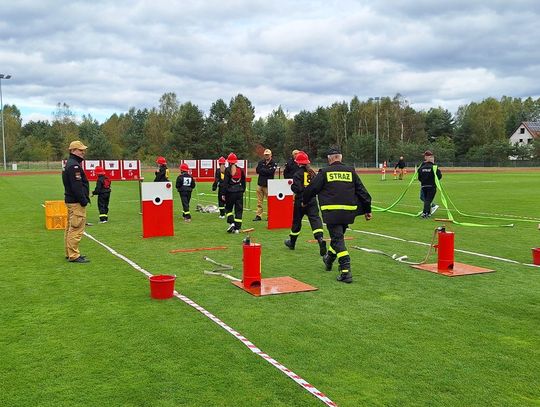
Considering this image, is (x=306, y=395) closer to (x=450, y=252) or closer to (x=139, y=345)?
(x=139, y=345)

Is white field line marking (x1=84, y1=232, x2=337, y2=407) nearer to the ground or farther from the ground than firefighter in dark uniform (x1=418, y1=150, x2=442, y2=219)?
nearer to the ground

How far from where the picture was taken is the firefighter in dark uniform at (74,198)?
31.0 ft

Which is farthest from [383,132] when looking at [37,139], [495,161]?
[37,139]

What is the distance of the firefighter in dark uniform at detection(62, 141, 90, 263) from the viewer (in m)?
9.44

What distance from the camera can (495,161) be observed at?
262 feet

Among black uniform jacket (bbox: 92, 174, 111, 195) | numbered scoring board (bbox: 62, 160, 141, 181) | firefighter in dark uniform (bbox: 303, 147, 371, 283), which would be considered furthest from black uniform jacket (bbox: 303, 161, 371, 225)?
numbered scoring board (bbox: 62, 160, 141, 181)

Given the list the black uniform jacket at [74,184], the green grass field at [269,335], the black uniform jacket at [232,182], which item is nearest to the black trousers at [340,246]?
the green grass field at [269,335]

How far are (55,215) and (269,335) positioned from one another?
413 inches

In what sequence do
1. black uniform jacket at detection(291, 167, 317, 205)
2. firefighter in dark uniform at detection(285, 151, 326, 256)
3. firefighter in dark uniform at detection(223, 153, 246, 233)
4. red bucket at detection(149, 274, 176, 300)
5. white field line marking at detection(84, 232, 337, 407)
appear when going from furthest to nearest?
firefighter in dark uniform at detection(223, 153, 246, 233) → black uniform jacket at detection(291, 167, 317, 205) → firefighter in dark uniform at detection(285, 151, 326, 256) → red bucket at detection(149, 274, 176, 300) → white field line marking at detection(84, 232, 337, 407)

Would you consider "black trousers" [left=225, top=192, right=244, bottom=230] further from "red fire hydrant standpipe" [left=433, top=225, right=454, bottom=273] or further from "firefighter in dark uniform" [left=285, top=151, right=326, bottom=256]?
"red fire hydrant standpipe" [left=433, top=225, right=454, bottom=273]

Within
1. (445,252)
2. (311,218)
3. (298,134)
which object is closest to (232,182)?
(311,218)

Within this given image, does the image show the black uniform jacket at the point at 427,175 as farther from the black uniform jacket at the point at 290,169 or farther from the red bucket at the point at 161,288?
the red bucket at the point at 161,288

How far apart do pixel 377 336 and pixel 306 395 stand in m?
1.63

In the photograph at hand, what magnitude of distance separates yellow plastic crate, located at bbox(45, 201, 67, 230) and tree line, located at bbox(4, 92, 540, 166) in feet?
218
